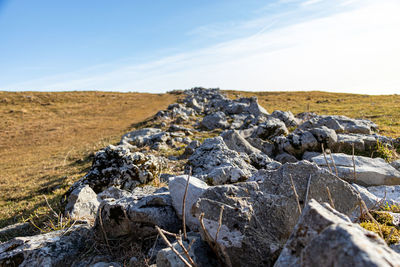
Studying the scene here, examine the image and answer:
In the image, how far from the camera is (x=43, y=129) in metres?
30.3

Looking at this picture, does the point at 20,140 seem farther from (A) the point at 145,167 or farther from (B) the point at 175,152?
(A) the point at 145,167

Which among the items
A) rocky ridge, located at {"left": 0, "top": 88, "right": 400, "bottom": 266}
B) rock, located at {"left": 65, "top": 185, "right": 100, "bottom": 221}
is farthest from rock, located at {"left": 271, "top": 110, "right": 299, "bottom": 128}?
rock, located at {"left": 65, "top": 185, "right": 100, "bottom": 221}

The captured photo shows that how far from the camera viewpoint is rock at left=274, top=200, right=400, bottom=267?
1491 mm

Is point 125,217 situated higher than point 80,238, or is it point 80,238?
point 125,217

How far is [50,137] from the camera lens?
25781 millimetres

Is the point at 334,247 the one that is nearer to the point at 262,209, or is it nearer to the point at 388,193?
the point at 262,209

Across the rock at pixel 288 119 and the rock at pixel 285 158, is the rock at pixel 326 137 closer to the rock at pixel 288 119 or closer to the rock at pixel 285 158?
the rock at pixel 285 158

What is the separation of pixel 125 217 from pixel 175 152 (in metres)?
8.42

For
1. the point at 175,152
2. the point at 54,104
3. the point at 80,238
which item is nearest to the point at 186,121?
the point at 175,152

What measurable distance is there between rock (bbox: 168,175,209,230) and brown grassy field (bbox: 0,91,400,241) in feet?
16.1

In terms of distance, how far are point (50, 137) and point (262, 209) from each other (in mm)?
28037

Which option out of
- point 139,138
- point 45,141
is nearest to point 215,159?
point 139,138

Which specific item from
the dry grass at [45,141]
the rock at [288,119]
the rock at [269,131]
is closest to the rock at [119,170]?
the dry grass at [45,141]

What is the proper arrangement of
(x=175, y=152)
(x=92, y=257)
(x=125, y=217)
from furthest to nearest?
(x=175, y=152)
(x=125, y=217)
(x=92, y=257)
